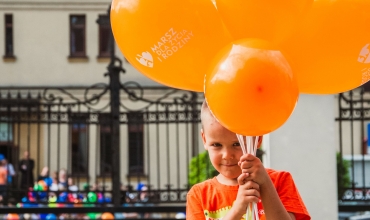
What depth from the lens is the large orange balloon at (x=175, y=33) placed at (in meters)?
2.31

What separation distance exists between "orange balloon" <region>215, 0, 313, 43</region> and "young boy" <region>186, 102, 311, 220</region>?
36 cm

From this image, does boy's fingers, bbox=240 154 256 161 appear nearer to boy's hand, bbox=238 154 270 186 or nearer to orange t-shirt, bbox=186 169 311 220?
boy's hand, bbox=238 154 270 186

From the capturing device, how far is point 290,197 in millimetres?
2406

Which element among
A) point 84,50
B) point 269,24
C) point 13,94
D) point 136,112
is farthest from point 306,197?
point 84,50

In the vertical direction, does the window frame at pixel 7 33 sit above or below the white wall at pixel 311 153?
above

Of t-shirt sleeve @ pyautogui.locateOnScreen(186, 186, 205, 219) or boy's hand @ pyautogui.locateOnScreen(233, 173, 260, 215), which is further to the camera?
t-shirt sleeve @ pyautogui.locateOnScreen(186, 186, 205, 219)

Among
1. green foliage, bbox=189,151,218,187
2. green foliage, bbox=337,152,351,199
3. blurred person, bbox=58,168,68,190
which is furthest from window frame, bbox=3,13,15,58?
green foliage, bbox=337,152,351,199

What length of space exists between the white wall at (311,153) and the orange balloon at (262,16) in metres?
2.91

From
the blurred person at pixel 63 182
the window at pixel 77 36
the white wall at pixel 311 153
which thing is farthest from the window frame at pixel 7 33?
the white wall at pixel 311 153

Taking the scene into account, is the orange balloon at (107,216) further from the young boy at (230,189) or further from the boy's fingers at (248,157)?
the boy's fingers at (248,157)

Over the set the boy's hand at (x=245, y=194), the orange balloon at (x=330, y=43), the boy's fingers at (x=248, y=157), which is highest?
the orange balloon at (x=330, y=43)

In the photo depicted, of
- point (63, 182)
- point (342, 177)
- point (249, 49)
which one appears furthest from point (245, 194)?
point (63, 182)

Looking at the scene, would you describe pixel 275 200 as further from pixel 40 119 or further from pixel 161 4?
pixel 40 119

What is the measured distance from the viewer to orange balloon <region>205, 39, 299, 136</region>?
208cm
